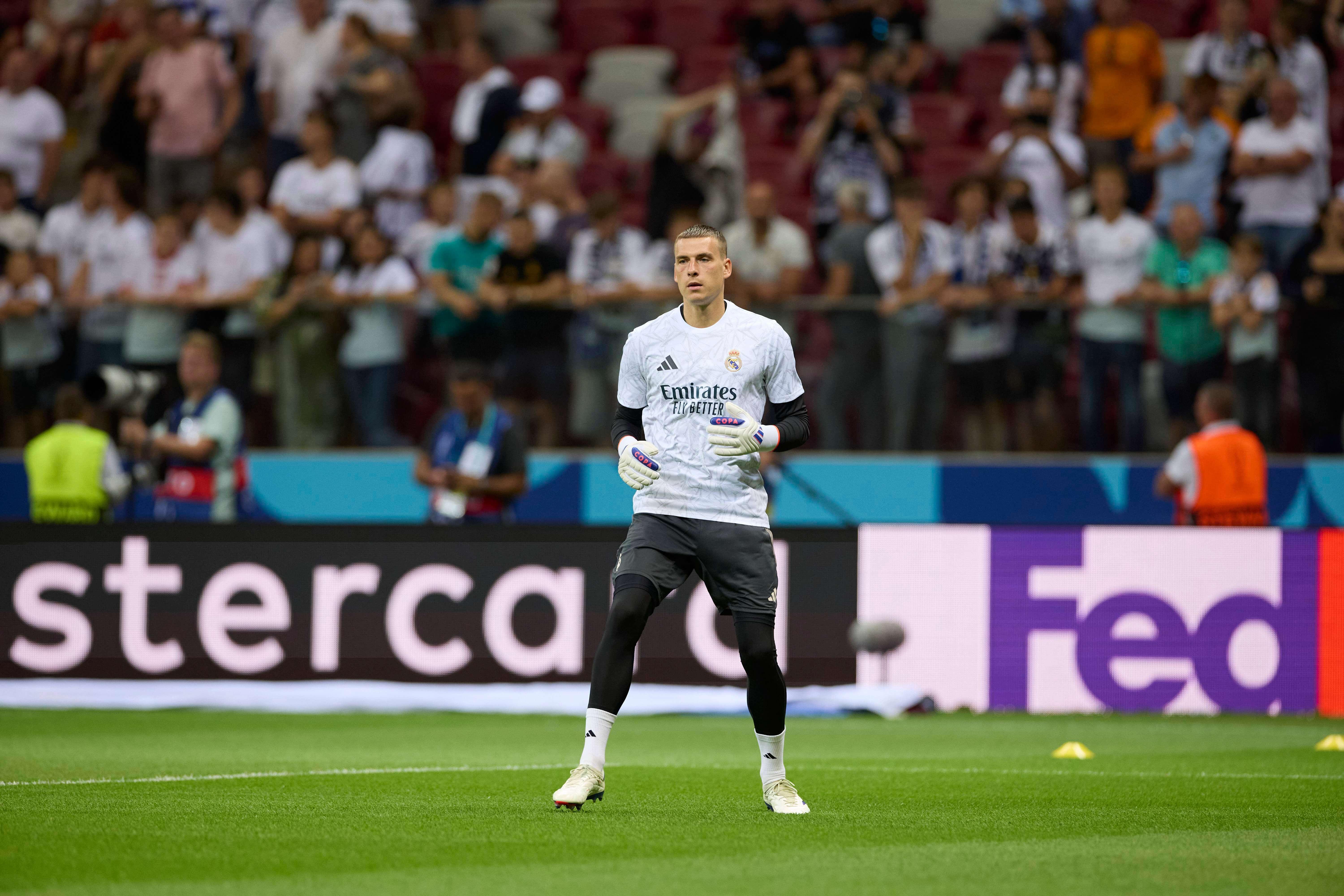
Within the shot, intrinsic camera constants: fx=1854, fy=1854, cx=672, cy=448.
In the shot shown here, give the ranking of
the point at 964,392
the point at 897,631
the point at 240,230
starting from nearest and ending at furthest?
the point at 897,631, the point at 964,392, the point at 240,230

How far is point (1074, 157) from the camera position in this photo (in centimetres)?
1634

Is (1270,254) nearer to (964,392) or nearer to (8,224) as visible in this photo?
(964,392)

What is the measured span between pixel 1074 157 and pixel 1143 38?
5.24 feet

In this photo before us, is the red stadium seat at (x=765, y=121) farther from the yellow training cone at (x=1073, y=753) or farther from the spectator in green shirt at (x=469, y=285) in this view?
the yellow training cone at (x=1073, y=753)

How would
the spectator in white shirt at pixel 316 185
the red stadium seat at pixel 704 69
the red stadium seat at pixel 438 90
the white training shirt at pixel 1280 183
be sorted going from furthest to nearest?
1. the red stadium seat at pixel 704 69
2. the red stadium seat at pixel 438 90
3. the spectator in white shirt at pixel 316 185
4. the white training shirt at pixel 1280 183

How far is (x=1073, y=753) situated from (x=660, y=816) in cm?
365

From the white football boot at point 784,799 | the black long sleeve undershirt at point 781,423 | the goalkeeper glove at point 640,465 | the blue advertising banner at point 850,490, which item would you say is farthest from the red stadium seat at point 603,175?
the white football boot at point 784,799

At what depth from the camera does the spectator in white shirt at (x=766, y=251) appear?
14.9 metres

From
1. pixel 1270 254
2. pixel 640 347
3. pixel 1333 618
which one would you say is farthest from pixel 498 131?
pixel 640 347

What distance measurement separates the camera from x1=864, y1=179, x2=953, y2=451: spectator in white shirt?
46.5 feet

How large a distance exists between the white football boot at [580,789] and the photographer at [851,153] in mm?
10014

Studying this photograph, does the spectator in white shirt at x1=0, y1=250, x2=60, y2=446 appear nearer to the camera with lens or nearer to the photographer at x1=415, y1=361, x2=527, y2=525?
the camera with lens

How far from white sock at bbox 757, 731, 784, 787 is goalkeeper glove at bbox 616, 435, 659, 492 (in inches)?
41.3

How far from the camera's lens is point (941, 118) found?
18.6 meters
